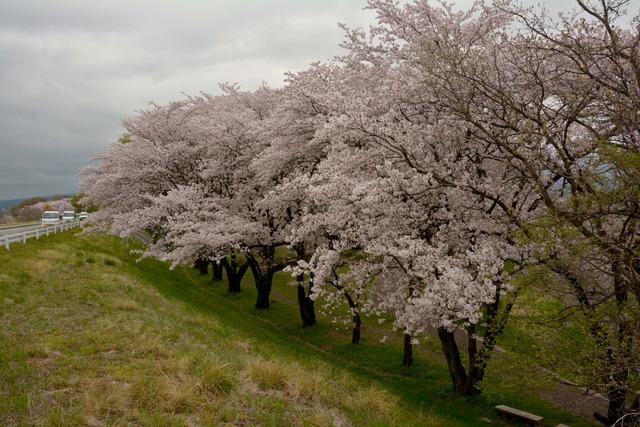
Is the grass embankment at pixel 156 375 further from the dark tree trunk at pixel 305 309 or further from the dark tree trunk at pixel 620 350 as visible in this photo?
the dark tree trunk at pixel 305 309


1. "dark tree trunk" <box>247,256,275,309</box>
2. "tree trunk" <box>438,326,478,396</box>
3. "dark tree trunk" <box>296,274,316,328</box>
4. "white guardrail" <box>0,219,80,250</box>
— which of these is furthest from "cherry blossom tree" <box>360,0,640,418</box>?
"white guardrail" <box>0,219,80,250</box>

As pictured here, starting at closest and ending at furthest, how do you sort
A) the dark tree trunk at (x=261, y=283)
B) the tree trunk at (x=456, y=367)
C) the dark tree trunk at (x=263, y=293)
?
Result: 1. the tree trunk at (x=456, y=367)
2. the dark tree trunk at (x=261, y=283)
3. the dark tree trunk at (x=263, y=293)

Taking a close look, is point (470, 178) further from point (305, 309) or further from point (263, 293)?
point (263, 293)

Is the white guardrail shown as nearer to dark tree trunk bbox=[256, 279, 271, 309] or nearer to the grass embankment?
the grass embankment

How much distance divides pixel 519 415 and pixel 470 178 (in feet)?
20.9

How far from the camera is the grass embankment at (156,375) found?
7.38 m

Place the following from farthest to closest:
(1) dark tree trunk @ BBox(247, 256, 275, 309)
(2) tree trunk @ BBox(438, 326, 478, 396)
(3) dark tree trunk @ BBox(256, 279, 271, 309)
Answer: (3) dark tree trunk @ BBox(256, 279, 271, 309) < (1) dark tree trunk @ BBox(247, 256, 275, 309) < (2) tree trunk @ BBox(438, 326, 478, 396)

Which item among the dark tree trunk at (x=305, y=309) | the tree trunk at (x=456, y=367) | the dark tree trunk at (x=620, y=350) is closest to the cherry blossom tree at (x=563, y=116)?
the dark tree trunk at (x=620, y=350)

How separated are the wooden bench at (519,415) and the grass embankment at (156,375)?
38 centimetres

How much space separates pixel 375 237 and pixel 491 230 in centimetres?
306

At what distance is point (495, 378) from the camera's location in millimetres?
15773

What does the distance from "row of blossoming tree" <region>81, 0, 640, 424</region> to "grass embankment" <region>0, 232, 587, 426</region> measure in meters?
1.86

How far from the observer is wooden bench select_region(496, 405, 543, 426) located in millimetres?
12977

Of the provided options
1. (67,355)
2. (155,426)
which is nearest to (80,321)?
(67,355)
